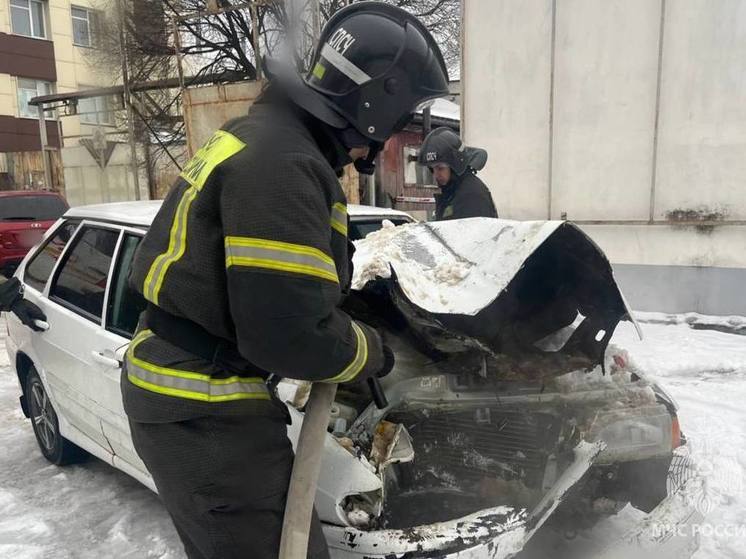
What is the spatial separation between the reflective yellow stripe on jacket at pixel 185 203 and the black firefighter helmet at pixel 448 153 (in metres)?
3.31

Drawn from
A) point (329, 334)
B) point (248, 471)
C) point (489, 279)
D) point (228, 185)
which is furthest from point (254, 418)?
point (489, 279)

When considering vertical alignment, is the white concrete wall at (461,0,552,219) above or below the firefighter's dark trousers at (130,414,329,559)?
above

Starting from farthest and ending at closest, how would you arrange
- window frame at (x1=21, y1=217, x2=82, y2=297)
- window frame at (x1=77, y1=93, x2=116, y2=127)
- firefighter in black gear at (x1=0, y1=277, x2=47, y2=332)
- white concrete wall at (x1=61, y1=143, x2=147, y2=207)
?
window frame at (x1=77, y1=93, x2=116, y2=127), white concrete wall at (x1=61, y1=143, x2=147, y2=207), window frame at (x1=21, y1=217, x2=82, y2=297), firefighter in black gear at (x1=0, y1=277, x2=47, y2=332)

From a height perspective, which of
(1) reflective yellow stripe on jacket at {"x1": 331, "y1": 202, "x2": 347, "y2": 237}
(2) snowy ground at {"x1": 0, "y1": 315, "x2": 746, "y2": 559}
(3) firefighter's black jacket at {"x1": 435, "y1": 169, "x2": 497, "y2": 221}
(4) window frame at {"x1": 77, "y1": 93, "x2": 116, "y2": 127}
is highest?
(4) window frame at {"x1": 77, "y1": 93, "x2": 116, "y2": 127}

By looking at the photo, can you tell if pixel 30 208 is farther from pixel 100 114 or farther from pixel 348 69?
pixel 100 114

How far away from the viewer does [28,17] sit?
23.7m

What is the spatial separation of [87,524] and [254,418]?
86.2 inches

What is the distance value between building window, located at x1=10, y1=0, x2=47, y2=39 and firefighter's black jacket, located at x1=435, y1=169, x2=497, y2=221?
24974 mm

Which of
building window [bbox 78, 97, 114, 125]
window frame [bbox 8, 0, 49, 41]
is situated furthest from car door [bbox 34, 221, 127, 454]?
window frame [bbox 8, 0, 49, 41]

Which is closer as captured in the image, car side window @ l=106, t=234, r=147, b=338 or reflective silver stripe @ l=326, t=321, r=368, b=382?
reflective silver stripe @ l=326, t=321, r=368, b=382

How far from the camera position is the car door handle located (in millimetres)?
2897

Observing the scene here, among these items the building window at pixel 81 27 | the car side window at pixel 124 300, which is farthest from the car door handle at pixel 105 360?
the building window at pixel 81 27

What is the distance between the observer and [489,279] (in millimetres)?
2293

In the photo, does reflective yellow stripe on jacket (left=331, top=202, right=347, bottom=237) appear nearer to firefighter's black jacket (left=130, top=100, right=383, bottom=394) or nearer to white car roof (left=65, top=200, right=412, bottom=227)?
firefighter's black jacket (left=130, top=100, right=383, bottom=394)
